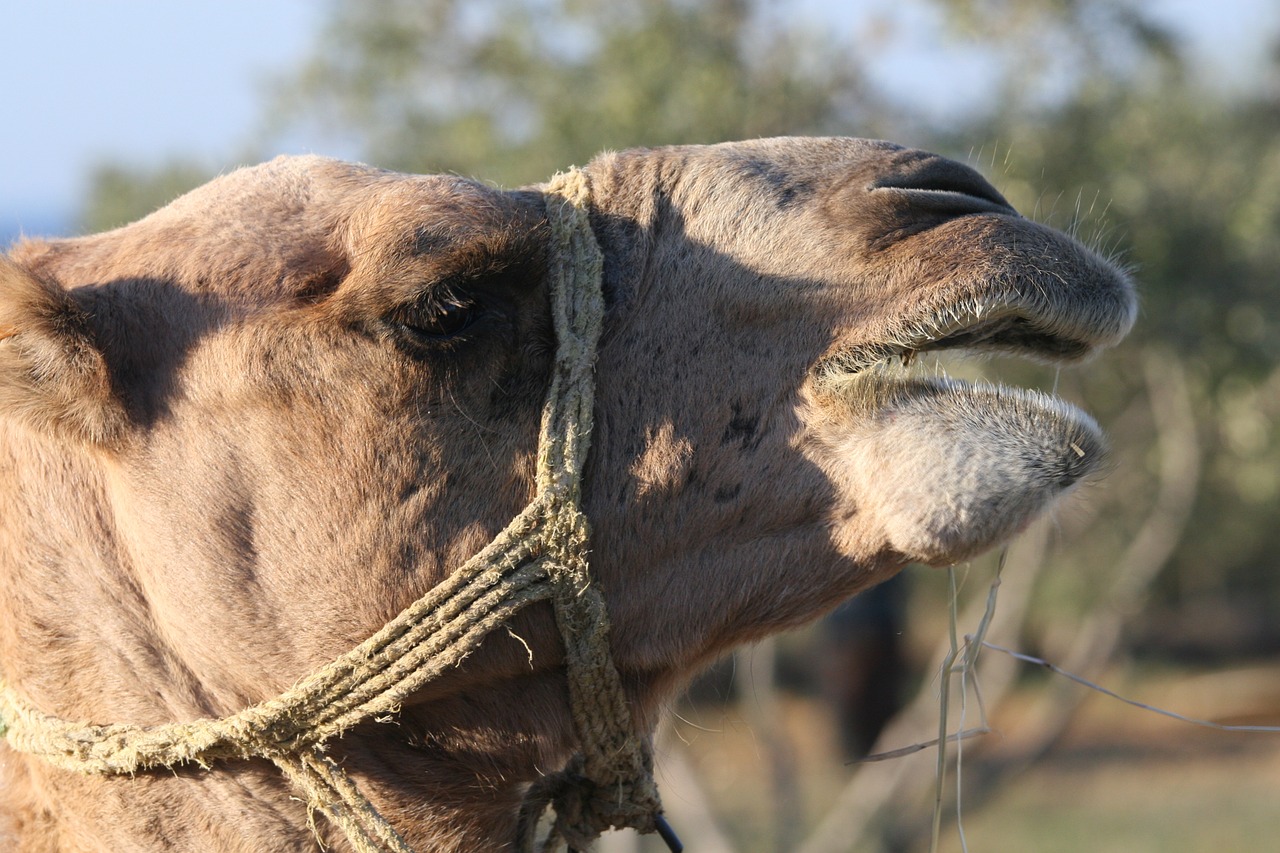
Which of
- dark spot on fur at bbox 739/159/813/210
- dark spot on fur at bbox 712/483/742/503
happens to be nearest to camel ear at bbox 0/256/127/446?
dark spot on fur at bbox 712/483/742/503

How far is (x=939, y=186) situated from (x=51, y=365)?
1.69m

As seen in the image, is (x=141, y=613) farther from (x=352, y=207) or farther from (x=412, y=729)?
(x=352, y=207)

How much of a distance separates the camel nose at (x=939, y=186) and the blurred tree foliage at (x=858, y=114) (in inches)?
165

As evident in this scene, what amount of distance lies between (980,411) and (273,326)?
50.7 inches

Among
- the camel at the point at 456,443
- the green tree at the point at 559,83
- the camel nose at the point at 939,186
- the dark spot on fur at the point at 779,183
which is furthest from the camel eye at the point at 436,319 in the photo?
the green tree at the point at 559,83

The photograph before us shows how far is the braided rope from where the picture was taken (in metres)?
2.38

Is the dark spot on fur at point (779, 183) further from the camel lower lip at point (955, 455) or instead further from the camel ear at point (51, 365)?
the camel ear at point (51, 365)

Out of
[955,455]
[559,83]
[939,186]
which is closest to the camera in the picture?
[955,455]

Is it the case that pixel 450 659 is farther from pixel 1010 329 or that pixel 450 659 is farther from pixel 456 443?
pixel 1010 329

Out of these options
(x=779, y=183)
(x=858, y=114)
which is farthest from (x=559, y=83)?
(x=779, y=183)

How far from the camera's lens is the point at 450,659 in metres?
2.38

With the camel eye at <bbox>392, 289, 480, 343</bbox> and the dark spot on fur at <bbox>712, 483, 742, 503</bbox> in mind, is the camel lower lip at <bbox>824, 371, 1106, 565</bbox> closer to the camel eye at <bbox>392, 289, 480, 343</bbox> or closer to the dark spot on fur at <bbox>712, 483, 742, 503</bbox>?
the dark spot on fur at <bbox>712, 483, 742, 503</bbox>

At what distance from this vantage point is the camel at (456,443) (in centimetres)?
238

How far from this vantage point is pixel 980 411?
2365 mm
